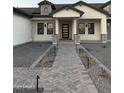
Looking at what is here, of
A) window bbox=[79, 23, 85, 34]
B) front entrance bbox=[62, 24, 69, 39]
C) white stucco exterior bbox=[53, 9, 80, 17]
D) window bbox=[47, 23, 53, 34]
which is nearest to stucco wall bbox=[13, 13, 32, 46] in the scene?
white stucco exterior bbox=[53, 9, 80, 17]

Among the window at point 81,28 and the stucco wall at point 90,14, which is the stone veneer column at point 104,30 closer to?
the stucco wall at point 90,14

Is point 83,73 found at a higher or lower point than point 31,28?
lower

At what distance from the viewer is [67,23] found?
26.6 m

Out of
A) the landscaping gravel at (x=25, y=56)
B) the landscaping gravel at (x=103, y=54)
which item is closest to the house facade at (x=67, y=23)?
the landscaping gravel at (x=25, y=56)

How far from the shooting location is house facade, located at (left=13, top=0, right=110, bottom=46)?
2219cm

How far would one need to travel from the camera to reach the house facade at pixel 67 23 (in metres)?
22.2

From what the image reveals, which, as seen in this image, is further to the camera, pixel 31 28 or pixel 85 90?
pixel 31 28

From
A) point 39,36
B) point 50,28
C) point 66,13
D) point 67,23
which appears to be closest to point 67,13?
point 66,13

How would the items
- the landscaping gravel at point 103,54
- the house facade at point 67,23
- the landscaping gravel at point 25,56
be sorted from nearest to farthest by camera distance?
the landscaping gravel at point 25,56, the landscaping gravel at point 103,54, the house facade at point 67,23

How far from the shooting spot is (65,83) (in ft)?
19.9

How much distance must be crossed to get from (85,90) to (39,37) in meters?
21.9

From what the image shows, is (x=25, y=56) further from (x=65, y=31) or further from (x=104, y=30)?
(x=65, y=31)
